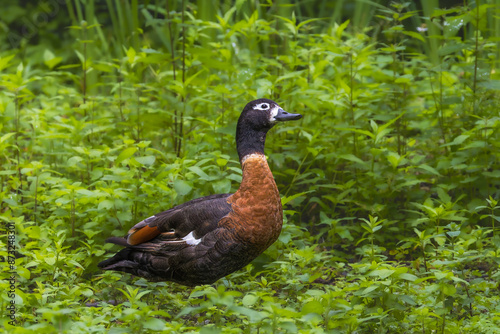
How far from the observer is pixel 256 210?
3.62 m

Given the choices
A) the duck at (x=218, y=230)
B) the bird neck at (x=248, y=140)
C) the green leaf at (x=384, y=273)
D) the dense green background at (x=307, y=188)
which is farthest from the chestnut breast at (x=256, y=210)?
the green leaf at (x=384, y=273)

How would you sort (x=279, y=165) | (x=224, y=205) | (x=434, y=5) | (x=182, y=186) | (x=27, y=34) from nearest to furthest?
(x=224, y=205)
(x=182, y=186)
(x=279, y=165)
(x=434, y=5)
(x=27, y=34)

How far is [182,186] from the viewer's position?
400cm

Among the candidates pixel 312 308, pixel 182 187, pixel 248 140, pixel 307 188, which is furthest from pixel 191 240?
pixel 307 188

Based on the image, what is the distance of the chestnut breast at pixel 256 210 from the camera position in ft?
11.8

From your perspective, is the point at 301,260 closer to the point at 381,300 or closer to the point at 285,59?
the point at 381,300

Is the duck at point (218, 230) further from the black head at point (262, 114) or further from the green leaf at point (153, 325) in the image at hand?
the green leaf at point (153, 325)

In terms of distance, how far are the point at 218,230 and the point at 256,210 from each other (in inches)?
9.8

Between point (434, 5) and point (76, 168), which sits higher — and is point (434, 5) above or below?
above

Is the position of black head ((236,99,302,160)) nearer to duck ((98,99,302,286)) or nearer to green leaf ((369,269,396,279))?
duck ((98,99,302,286))

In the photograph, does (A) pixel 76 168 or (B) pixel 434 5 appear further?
(B) pixel 434 5

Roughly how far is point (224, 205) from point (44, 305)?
44.6 inches

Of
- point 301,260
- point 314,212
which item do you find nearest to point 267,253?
point 301,260

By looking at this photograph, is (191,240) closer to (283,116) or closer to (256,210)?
(256,210)
